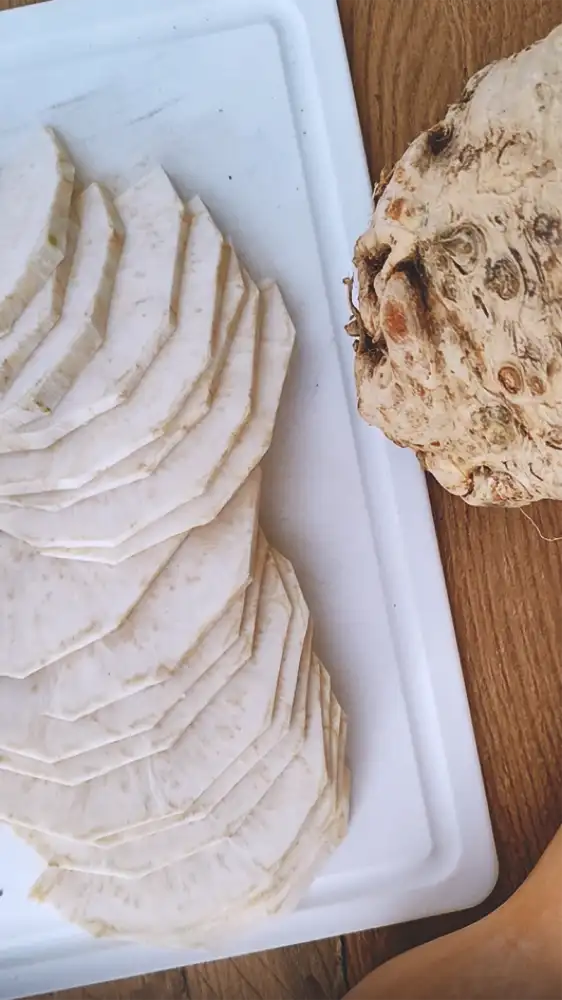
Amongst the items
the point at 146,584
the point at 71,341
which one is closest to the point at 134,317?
the point at 71,341

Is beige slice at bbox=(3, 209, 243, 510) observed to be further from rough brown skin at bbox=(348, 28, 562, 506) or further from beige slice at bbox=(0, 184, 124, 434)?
rough brown skin at bbox=(348, 28, 562, 506)

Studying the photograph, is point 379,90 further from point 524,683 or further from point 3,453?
point 524,683

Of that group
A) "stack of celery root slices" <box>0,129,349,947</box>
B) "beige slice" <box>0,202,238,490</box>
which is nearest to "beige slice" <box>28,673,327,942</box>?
"stack of celery root slices" <box>0,129,349,947</box>

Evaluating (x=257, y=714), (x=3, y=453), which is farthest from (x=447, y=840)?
(x=3, y=453)

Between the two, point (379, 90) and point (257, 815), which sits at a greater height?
point (379, 90)

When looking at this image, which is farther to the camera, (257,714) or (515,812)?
(515,812)

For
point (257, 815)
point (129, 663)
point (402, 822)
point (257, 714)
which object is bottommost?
point (402, 822)

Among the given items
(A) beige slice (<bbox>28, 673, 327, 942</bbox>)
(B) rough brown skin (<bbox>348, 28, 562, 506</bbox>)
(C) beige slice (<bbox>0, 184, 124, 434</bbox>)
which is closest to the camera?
(B) rough brown skin (<bbox>348, 28, 562, 506</bbox>)
